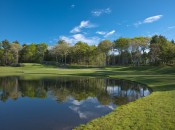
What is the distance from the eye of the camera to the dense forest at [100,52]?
289 ft

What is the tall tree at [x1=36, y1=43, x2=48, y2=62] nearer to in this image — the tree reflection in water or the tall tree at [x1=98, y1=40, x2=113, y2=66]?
the tall tree at [x1=98, y1=40, x2=113, y2=66]

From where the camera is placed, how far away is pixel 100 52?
372 ft

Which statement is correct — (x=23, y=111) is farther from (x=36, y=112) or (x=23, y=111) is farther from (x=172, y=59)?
(x=172, y=59)

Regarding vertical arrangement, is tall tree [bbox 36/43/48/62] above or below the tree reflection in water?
above

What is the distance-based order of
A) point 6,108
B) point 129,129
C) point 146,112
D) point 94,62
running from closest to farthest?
1. point 129,129
2. point 146,112
3. point 6,108
4. point 94,62

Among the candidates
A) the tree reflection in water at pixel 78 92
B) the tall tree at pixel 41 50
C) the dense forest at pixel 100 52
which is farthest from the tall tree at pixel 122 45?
the tree reflection in water at pixel 78 92

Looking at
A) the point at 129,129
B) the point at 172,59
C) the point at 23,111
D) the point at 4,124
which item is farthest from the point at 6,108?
the point at 172,59

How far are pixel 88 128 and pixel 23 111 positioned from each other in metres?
7.40

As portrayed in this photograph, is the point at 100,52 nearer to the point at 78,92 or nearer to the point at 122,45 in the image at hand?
the point at 122,45

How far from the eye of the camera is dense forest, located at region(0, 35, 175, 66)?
88.0m

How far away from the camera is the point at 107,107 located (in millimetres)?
17062

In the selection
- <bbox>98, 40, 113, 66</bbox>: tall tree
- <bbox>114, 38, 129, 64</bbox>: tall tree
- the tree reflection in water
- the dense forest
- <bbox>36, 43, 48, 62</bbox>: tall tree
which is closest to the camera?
the tree reflection in water

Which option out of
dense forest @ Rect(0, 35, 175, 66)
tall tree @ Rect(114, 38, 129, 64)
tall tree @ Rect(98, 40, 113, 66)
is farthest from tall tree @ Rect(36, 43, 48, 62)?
tall tree @ Rect(114, 38, 129, 64)

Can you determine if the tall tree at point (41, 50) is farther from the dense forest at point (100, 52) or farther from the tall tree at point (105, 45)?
the tall tree at point (105, 45)
